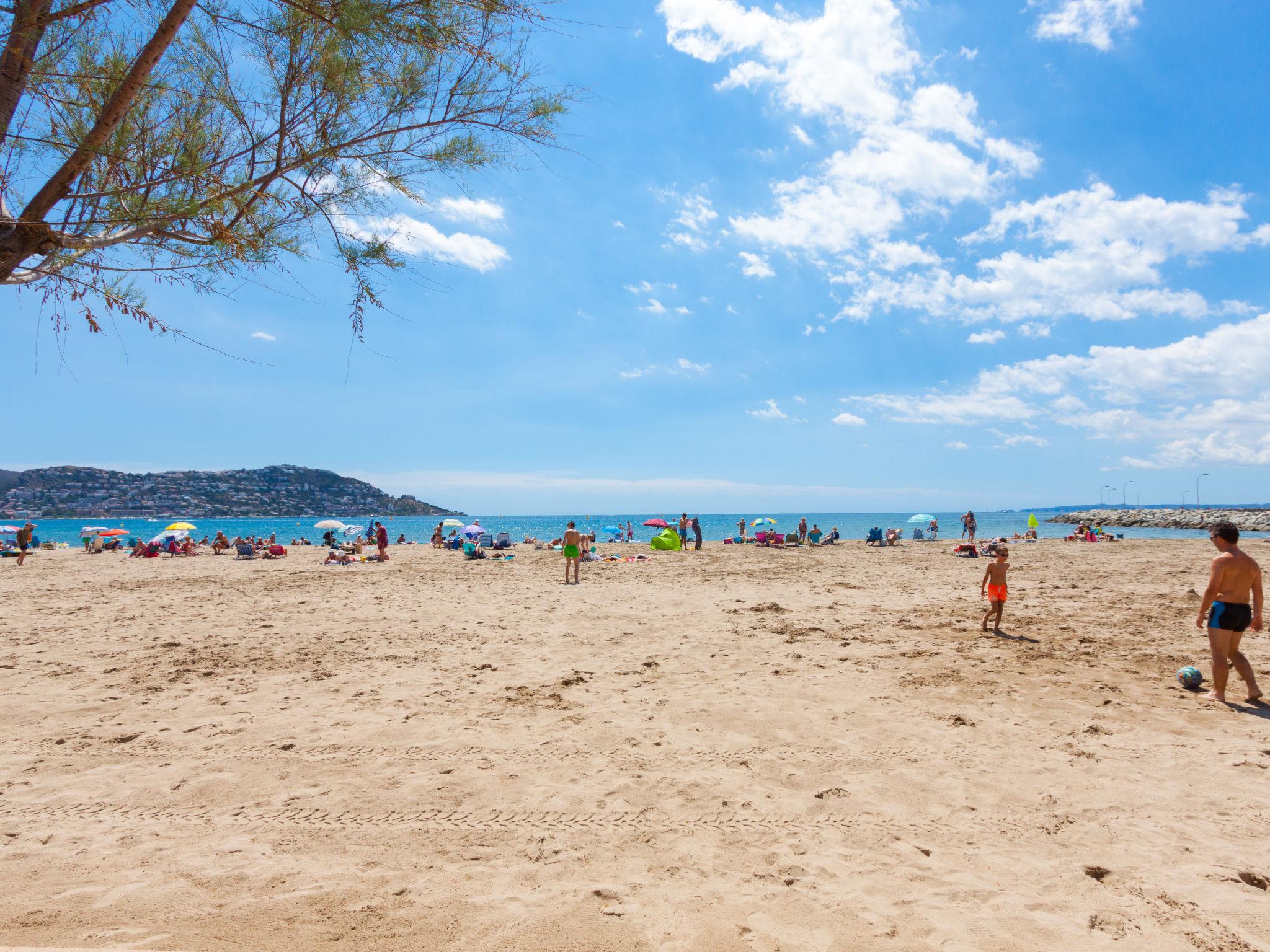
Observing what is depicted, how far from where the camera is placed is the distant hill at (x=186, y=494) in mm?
95062

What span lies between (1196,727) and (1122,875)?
3.14m

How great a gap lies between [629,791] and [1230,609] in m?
6.29

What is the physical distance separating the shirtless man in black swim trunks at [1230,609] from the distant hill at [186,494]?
121429 mm

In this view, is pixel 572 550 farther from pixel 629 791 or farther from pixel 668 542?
pixel 629 791

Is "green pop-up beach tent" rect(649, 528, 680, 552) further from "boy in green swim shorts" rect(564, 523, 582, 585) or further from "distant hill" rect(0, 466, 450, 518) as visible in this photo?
"distant hill" rect(0, 466, 450, 518)

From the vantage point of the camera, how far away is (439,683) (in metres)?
6.31

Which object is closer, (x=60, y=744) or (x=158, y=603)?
(x=60, y=744)

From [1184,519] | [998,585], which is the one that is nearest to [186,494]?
[998,585]

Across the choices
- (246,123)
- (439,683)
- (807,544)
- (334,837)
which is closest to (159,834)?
(334,837)

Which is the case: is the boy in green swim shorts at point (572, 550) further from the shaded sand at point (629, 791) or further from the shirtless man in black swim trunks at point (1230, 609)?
the shirtless man in black swim trunks at point (1230, 609)

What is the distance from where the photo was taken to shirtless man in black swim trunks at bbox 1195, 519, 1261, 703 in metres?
5.68

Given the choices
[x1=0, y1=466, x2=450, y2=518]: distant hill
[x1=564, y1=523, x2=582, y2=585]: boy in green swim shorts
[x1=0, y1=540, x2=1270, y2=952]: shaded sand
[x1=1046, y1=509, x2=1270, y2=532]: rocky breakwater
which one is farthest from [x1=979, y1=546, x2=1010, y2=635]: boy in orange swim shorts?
[x1=0, y1=466, x2=450, y2=518]: distant hill

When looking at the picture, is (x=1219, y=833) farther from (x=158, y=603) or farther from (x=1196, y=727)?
(x=158, y=603)

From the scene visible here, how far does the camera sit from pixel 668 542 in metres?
24.8
